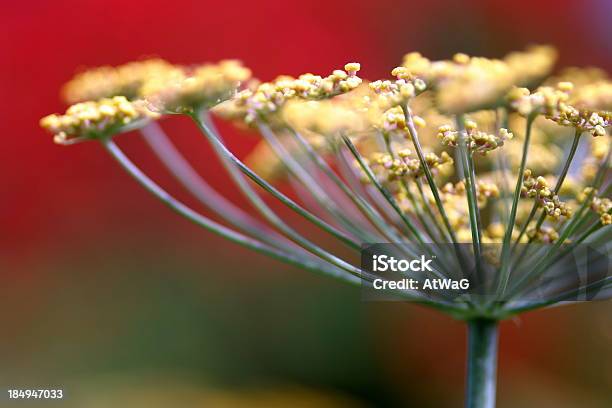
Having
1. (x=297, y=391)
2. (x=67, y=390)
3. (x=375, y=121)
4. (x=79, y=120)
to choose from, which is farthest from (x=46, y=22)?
(x=375, y=121)

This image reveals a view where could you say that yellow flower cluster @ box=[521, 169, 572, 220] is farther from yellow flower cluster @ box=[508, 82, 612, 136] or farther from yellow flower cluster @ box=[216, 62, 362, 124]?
yellow flower cluster @ box=[216, 62, 362, 124]

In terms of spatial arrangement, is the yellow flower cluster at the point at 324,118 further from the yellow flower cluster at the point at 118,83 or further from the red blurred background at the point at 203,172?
the red blurred background at the point at 203,172

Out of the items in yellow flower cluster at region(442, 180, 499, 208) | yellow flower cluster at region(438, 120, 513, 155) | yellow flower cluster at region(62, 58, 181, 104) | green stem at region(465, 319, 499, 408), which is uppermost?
yellow flower cluster at region(62, 58, 181, 104)

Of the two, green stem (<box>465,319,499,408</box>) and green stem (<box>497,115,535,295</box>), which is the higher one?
green stem (<box>497,115,535,295</box>)

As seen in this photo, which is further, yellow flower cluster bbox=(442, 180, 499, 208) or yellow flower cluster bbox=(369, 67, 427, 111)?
yellow flower cluster bbox=(442, 180, 499, 208)

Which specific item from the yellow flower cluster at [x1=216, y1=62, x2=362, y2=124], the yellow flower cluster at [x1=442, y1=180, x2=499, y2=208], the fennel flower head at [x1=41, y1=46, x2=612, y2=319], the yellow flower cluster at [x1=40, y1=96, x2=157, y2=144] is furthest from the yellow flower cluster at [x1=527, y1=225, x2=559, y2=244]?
the yellow flower cluster at [x1=40, y1=96, x2=157, y2=144]

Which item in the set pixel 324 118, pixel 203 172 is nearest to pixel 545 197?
pixel 324 118

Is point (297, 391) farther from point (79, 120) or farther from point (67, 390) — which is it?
point (79, 120)
